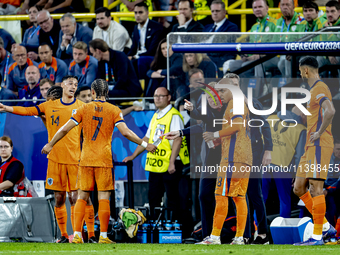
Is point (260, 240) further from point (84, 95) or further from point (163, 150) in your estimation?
point (84, 95)

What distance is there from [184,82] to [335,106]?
1815 millimetres

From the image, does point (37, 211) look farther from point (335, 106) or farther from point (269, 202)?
point (335, 106)

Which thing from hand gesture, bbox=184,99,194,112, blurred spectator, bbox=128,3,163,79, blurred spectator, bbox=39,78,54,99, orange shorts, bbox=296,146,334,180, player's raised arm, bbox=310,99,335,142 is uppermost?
blurred spectator, bbox=128,3,163,79

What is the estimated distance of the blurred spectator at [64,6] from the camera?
34.2 ft

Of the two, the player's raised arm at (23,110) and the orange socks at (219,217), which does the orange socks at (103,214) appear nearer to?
the orange socks at (219,217)

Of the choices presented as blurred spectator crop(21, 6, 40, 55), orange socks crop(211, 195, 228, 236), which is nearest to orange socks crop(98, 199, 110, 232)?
orange socks crop(211, 195, 228, 236)

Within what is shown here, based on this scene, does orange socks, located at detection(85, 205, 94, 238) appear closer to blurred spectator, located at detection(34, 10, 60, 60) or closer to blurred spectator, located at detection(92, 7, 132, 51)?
blurred spectator, located at detection(92, 7, 132, 51)

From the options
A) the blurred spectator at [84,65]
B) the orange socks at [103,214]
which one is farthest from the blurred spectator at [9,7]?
the orange socks at [103,214]

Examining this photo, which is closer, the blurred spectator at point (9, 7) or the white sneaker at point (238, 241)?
the white sneaker at point (238, 241)

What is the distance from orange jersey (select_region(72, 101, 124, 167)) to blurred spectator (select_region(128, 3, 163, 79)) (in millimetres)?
2806

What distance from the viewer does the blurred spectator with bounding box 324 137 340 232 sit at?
20.2ft

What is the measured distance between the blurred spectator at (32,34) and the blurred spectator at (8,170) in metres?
3.27

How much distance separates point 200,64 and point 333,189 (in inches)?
84.9

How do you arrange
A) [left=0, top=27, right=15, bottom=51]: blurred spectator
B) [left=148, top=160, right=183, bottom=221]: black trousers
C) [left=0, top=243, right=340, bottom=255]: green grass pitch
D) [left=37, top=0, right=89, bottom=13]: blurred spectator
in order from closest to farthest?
1. [left=0, top=243, right=340, bottom=255]: green grass pitch
2. [left=148, top=160, right=183, bottom=221]: black trousers
3. [left=0, top=27, right=15, bottom=51]: blurred spectator
4. [left=37, top=0, right=89, bottom=13]: blurred spectator
